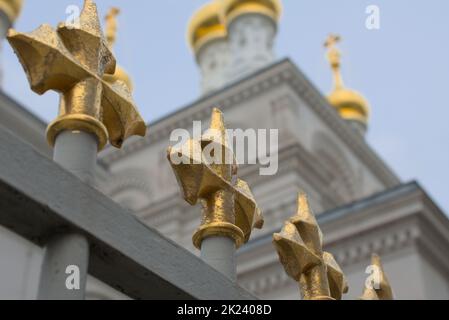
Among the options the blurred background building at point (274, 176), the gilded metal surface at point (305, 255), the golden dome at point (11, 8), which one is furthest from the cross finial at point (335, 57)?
the gilded metal surface at point (305, 255)

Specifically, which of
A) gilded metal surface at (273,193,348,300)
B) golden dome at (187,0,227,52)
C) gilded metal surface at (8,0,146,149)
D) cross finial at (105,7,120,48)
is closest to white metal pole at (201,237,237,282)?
gilded metal surface at (273,193,348,300)

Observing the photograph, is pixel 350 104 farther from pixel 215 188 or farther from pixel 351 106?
pixel 215 188

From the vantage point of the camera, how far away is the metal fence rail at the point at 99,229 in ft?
5.64

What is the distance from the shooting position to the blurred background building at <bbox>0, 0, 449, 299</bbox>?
35.2 feet

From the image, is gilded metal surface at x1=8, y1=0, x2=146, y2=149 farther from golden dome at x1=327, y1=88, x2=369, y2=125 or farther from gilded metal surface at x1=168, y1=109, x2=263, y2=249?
golden dome at x1=327, y1=88, x2=369, y2=125

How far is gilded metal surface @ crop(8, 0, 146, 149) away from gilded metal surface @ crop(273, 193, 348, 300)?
20.8 inches

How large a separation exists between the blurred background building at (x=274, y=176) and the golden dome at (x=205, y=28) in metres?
0.03

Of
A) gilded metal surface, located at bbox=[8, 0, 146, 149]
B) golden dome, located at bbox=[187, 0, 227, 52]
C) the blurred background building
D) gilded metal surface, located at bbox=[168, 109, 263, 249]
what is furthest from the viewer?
golden dome, located at bbox=[187, 0, 227, 52]

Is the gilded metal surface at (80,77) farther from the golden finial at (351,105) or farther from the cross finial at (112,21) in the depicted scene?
the golden finial at (351,105)

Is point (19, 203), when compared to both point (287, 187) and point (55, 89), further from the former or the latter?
point (287, 187)

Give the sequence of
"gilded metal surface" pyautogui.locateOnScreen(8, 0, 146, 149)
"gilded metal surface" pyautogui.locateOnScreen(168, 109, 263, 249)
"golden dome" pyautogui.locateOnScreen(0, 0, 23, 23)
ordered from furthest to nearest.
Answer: "golden dome" pyautogui.locateOnScreen(0, 0, 23, 23)
"gilded metal surface" pyautogui.locateOnScreen(168, 109, 263, 249)
"gilded metal surface" pyautogui.locateOnScreen(8, 0, 146, 149)

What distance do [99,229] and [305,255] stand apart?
2.45ft

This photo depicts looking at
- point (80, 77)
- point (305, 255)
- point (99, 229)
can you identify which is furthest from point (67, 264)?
point (305, 255)

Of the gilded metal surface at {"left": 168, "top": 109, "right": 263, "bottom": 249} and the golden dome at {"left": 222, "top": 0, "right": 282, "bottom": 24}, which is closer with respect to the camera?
the gilded metal surface at {"left": 168, "top": 109, "right": 263, "bottom": 249}
